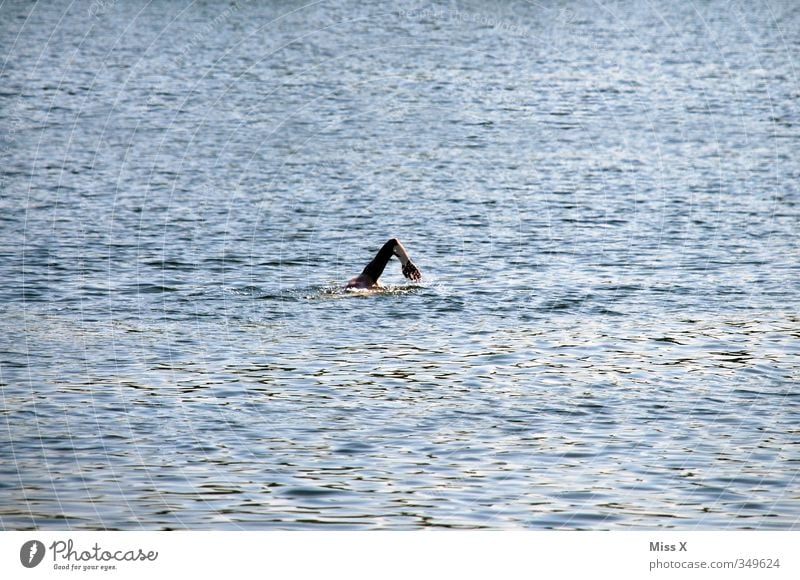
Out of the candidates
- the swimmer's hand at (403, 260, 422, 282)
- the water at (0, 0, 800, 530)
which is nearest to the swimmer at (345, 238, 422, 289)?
the swimmer's hand at (403, 260, 422, 282)

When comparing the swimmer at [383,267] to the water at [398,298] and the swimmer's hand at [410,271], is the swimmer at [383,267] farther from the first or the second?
the water at [398,298]

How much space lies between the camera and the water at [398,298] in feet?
69.8

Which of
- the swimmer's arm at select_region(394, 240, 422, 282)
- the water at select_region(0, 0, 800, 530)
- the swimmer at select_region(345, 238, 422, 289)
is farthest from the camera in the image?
the swimmer at select_region(345, 238, 422, 289)

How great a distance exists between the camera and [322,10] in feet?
353

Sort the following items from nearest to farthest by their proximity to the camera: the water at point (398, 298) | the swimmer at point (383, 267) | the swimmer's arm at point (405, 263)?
the water at point (398, 298), the swimmer's arm at point (405, 263), the swimmer at point (383, 267)

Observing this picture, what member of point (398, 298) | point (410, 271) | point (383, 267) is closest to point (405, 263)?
point (410, 271)

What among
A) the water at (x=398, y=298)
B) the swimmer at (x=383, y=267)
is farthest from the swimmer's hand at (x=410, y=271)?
the water at (x=398, y=298)

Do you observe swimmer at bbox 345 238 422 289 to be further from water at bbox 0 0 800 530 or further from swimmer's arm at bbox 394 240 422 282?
water at bbox 0 0 800 530

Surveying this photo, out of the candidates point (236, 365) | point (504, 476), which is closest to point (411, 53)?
point (236, 365)

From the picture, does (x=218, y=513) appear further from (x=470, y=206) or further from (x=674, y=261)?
(x=470, y=206)

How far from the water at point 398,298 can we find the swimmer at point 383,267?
0.69 metres

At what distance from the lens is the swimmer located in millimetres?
33500

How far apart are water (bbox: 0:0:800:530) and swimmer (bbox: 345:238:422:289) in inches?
27.0

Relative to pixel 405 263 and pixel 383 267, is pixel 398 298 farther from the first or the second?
pixel 405 263
